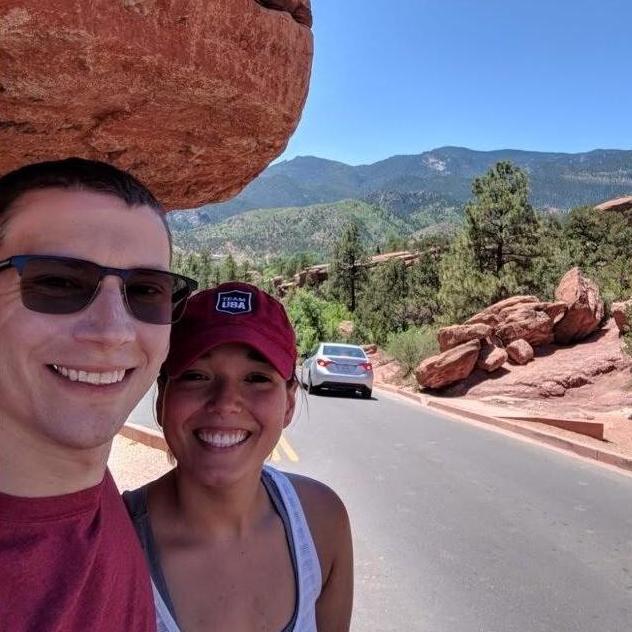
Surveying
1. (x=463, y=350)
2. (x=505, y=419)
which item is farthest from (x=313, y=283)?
(x=505, y=419)

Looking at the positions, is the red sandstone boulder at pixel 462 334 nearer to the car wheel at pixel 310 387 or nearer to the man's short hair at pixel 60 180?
the car wheel at pixel 310 387

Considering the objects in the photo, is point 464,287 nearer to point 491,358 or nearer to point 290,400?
point 491,358

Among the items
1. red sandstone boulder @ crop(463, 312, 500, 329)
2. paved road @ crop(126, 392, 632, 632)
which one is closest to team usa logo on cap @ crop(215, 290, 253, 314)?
paved road @ crop(126, 392, 632, 632)

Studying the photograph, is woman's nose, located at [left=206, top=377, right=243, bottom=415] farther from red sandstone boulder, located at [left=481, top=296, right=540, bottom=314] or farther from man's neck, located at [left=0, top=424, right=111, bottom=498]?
red sandstone boulder, located at [left=481, top=296, right=540, bottom=314]

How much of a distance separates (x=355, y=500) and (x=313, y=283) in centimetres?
5722

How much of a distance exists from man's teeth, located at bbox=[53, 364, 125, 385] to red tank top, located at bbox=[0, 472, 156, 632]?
0.70 ft

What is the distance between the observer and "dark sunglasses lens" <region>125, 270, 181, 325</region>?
1.29m

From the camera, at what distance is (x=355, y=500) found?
245 inches

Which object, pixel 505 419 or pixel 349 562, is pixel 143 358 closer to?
pixel 349 562

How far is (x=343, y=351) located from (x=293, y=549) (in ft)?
47.6

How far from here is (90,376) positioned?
1170 millimetres

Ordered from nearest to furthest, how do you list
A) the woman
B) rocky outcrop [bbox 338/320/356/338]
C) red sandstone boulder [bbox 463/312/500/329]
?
the woman < red sandstone boulder [bbox 463/312/500/329] < rocky outcrop [bbox 338/320/356/338]

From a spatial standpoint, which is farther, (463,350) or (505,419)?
(463,350)

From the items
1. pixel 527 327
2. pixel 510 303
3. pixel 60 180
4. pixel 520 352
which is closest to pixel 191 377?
pixel 60 180
